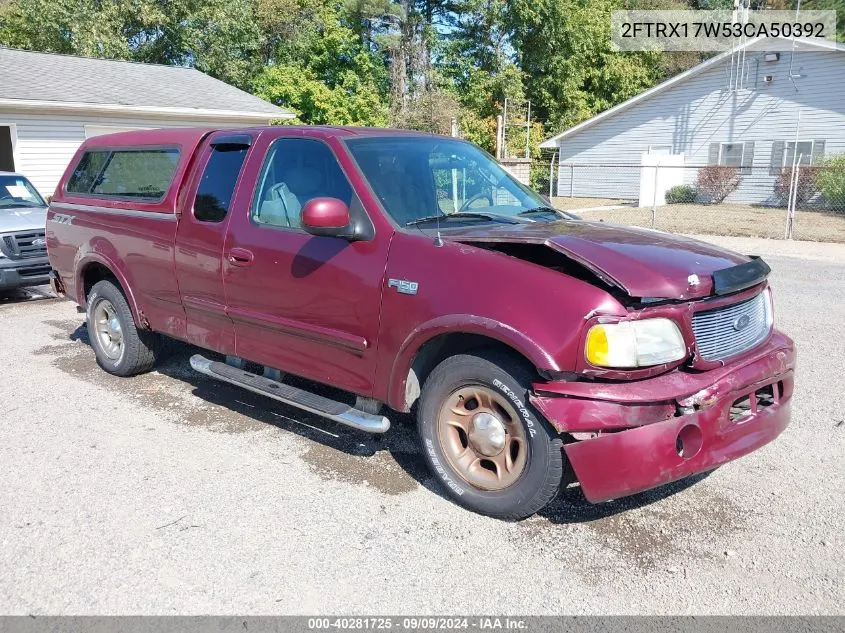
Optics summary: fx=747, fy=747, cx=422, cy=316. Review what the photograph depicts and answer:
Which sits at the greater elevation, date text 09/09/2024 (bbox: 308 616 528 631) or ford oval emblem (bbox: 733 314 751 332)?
ford oval emblem (bbox: 733 314 751 332)

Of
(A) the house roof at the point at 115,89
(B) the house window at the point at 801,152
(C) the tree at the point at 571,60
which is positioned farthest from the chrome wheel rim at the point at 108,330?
(C) the tree at the point at 571,60

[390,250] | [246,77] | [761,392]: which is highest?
[246,77]

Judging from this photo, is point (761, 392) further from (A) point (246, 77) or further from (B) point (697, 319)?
(A) point (246, 77)

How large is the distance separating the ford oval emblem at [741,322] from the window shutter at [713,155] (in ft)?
91.5

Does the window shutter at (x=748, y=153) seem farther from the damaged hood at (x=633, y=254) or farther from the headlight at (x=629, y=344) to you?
the headlight at (x=629, y=344)

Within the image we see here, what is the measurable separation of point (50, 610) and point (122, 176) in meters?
3.84

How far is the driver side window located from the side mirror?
0.30m

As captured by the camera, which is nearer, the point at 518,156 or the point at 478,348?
the point at 478,348

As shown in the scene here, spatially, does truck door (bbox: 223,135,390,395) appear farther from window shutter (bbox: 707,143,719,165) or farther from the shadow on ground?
window shutter (bbox: 707,143,719,165)

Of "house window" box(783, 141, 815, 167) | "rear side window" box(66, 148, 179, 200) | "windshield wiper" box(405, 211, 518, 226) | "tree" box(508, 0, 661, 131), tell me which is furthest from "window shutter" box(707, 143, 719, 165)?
"windshield wiper" box(405, 211, 518, 226)

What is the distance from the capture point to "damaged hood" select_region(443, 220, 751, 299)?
336 centimetres

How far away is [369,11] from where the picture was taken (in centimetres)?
3572

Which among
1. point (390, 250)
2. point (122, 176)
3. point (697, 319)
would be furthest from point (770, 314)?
point (122, 176)

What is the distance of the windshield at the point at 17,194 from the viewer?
10578 millimetres
